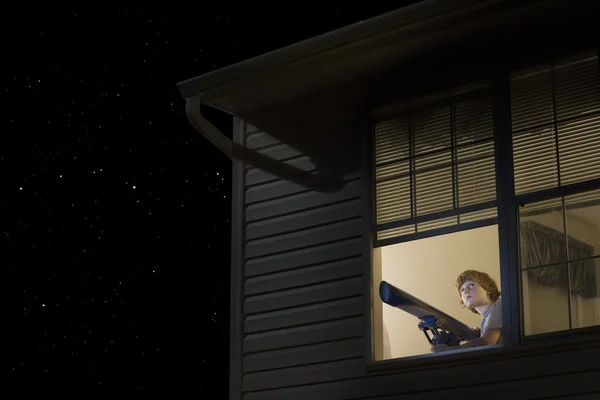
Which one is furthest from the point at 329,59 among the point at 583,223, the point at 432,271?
the point at 432,271

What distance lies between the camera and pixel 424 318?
9250mm

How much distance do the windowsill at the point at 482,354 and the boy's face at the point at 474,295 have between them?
157 cm

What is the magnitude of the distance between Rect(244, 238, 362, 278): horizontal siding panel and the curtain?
1495 mm

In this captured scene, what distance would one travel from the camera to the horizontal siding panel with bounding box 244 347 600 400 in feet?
25.2

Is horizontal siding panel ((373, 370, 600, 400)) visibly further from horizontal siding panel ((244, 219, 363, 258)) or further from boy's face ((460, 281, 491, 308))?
boy's face ((460, 281, 491, 308))

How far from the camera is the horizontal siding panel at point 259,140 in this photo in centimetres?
1010

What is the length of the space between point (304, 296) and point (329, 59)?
1907 millimetres

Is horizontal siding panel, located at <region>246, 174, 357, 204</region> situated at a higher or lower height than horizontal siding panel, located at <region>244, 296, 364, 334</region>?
higher

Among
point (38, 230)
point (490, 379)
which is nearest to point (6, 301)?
point (38, 230)

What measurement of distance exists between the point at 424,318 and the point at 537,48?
2258 millimetres

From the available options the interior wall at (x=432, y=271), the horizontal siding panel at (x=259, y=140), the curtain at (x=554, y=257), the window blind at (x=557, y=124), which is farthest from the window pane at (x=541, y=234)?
the interior wall at (x=432, y=271)

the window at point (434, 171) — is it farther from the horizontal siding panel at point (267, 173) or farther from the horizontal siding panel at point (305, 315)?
the horizontal siding panel at point (267, 173)

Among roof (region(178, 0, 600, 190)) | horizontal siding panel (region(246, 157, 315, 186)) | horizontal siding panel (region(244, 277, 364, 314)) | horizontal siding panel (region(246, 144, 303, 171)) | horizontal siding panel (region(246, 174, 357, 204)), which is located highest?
roof (region(178, 0, 600, 190))

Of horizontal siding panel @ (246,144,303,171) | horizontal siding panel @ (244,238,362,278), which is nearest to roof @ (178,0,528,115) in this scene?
horizontal siding panel @ (246,144,303,171)
